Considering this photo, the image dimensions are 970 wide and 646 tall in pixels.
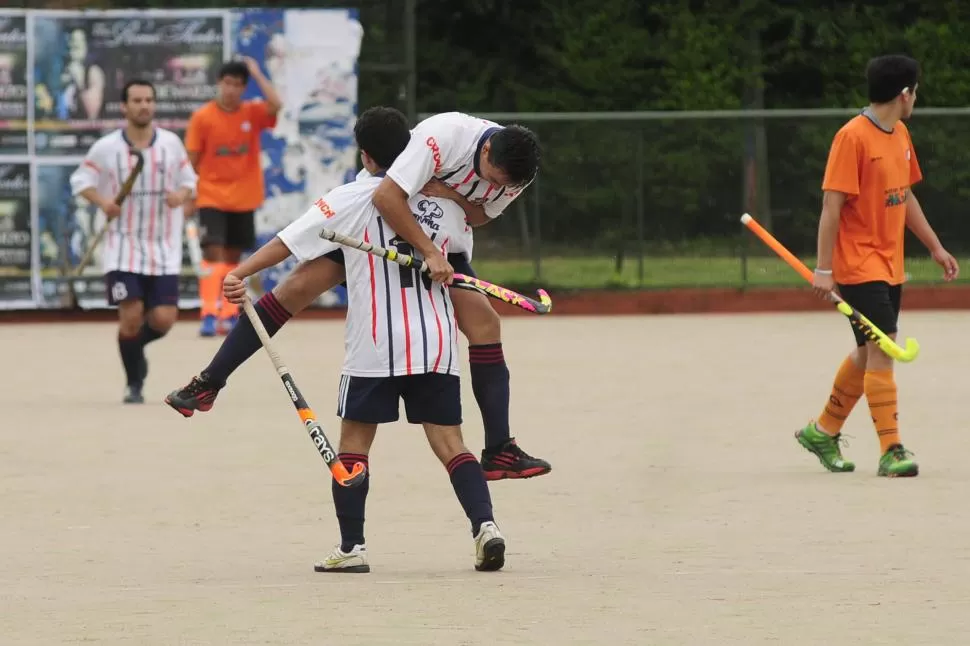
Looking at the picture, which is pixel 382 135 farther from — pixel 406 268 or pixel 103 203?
pixel 103 203

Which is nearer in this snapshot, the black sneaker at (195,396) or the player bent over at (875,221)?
the black sneaker at (195,396)

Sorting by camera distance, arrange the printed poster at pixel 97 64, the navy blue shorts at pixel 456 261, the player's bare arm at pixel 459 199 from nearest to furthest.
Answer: the player's bare arm at pixel 459 199
the navy blue shorts at pixel 456 261
the printed poster at pixel 97 64

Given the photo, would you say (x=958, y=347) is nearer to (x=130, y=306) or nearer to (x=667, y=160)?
(x=667, y=160)

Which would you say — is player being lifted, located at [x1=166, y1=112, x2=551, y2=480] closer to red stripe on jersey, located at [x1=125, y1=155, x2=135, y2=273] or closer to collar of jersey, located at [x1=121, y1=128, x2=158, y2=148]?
red stripe on jersey, located at [x1=125, y1=155, x2=135, y2=273]

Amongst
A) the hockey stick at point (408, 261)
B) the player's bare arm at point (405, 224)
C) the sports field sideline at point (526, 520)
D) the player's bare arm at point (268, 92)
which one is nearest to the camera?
the sports field sideline at point (526, 520)

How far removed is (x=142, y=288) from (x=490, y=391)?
16.8 ft

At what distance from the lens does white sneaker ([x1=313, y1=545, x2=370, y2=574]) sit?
293 inches

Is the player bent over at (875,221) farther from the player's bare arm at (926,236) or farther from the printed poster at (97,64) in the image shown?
the printed poster at (97,64)

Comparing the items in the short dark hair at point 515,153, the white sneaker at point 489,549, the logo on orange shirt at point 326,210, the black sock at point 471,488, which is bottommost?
the white sneaker at point 489,549

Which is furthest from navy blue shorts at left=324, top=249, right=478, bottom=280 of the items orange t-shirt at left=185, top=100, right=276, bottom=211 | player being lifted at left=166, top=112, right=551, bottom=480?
orange t-shirt at left=185, top=100, right=276, bottom=211

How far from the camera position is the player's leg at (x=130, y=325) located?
12836 millimetres

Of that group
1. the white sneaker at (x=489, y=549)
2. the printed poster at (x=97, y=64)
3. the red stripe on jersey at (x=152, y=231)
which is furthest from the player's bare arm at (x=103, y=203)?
the white sneaker at (x=489, y=549)

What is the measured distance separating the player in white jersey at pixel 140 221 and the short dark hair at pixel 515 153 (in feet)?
18.9

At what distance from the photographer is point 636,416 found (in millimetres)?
12047
